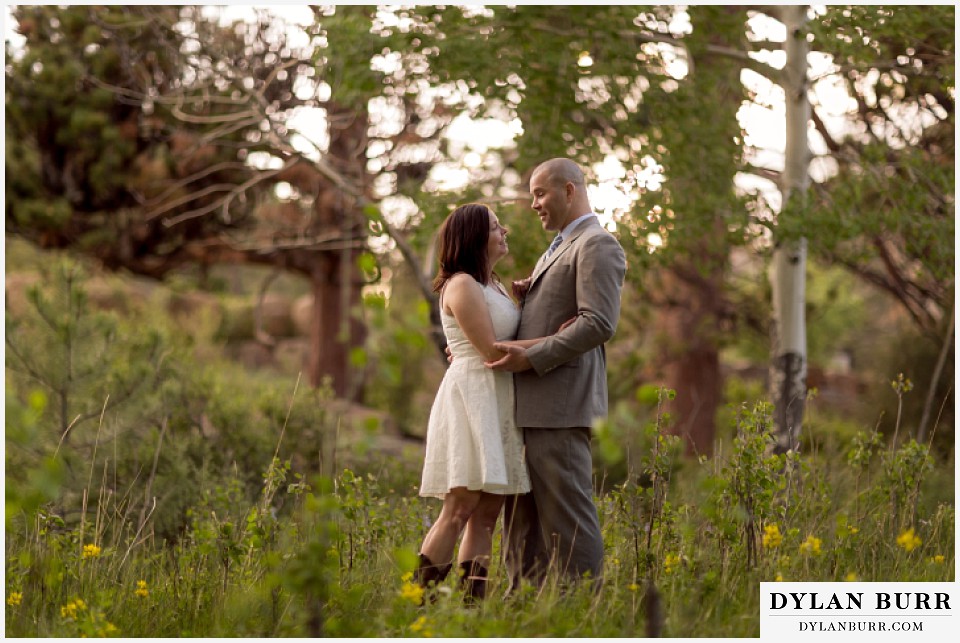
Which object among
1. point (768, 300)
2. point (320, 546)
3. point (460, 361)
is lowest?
point (320, 546)

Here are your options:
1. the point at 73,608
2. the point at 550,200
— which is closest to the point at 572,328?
the point at 550,200

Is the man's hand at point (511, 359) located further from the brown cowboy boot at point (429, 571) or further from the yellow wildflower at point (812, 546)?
the yellow wildflower at point (812, 546)

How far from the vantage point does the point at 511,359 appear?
367 centimetres

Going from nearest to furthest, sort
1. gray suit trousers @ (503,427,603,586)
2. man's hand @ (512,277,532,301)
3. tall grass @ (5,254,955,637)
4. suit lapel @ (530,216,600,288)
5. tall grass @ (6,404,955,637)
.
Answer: tall grass @ (5,254,955,637), tall grass @ (6,404,955,637), gray suit trousers @ (503,427,603,586), suit lapel @ (530,216,600,288), man's hand @ (512,277,532,301)

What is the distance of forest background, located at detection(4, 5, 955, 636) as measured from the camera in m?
3.73

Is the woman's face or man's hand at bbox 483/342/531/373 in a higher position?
the woman's face

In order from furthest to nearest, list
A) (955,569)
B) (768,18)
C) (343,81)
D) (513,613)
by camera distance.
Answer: (768,18) → (343,81) → (955,569) → (513,613)

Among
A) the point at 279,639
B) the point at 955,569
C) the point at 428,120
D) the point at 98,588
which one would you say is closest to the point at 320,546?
the point at 279,639

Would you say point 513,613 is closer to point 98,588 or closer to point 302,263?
point 98,588

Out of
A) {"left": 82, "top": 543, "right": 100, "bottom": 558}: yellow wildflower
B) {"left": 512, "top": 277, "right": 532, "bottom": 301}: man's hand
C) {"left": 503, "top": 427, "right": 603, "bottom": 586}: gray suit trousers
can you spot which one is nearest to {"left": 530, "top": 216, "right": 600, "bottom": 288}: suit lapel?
{"left": 512, "top": 277, "right": 532, "bottom": 301}: man's hand

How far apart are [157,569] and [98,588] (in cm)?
58

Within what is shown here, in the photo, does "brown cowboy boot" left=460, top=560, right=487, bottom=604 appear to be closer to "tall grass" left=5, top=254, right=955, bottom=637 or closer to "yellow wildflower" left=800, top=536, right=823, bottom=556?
"tall grass" left=5, top=254, right=955, bottom=637

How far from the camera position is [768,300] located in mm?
10430

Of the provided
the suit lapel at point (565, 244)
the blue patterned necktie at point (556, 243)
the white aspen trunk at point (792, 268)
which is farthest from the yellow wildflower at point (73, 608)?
the white aspen trunk at point (792, 268)
